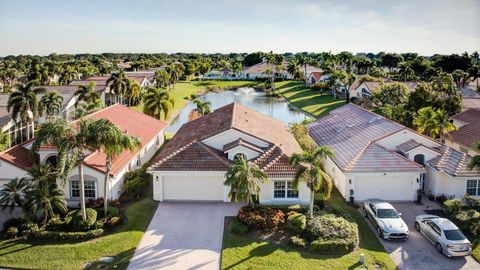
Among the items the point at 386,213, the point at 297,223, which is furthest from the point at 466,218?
the point at 297,223

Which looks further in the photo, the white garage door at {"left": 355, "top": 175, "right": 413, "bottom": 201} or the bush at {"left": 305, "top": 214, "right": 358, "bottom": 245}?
the white garage door at {"left": 355, "top": 175, "right": 413, "bottom": 201}

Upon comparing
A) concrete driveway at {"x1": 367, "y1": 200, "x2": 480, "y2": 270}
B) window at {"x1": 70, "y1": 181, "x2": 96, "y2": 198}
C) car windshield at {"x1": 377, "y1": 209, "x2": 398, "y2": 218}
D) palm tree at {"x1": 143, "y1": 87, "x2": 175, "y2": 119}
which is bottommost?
concrete driveway at {"x1": 367, "y1": 200, "x2": 480, "y2": 270}

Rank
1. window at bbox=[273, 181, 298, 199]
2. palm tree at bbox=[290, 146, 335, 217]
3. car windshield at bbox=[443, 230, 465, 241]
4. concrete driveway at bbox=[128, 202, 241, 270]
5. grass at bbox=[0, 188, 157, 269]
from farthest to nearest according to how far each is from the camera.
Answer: window at bbox=[273, 181, 298, 199] < palm tree at bbox=[290, 146, 335, 217] < car windshield at bbox=[443, 230, 465, 241] < concrete driveway at bbox=[128, 202, 241, 270] < grass at bbox=[0, 188, 157, 269]

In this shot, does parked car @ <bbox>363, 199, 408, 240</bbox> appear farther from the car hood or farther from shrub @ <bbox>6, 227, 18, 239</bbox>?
shrub @ <bbox>6, 227, 18, 239</bbox>

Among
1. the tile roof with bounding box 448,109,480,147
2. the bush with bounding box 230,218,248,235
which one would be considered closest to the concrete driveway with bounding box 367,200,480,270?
the bush with bounding box 230,218,248,235

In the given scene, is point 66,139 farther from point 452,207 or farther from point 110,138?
point 452,207

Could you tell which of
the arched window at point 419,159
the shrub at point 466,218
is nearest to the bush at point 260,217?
the shrub at point 466,218
